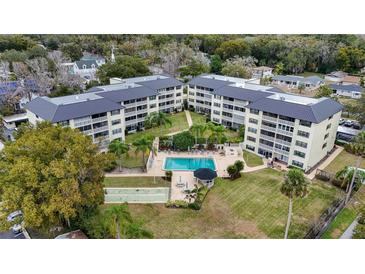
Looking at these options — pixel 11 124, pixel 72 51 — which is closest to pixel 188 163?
pixel 11 124

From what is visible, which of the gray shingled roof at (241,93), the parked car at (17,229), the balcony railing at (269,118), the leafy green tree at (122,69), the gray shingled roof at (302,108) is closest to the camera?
the parked car at (17,229)

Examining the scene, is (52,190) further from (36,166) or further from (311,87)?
(311,87)

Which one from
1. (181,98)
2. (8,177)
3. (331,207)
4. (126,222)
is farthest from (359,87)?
(8,177)

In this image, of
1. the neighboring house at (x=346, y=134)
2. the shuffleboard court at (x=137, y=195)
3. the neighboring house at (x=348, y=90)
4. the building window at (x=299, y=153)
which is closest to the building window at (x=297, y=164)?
the building window at (x=299, y=153)

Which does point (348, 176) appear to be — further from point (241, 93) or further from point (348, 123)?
point (348, 123)

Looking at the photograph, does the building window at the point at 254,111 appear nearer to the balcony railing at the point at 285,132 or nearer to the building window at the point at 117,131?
the balcony railing at the point at 285,132

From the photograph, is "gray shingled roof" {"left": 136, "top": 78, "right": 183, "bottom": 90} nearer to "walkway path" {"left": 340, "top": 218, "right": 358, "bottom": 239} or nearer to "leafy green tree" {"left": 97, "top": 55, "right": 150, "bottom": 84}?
"leafy green tree" {"left": 97, "top": 55, "right": 150, "bottom": 84}
